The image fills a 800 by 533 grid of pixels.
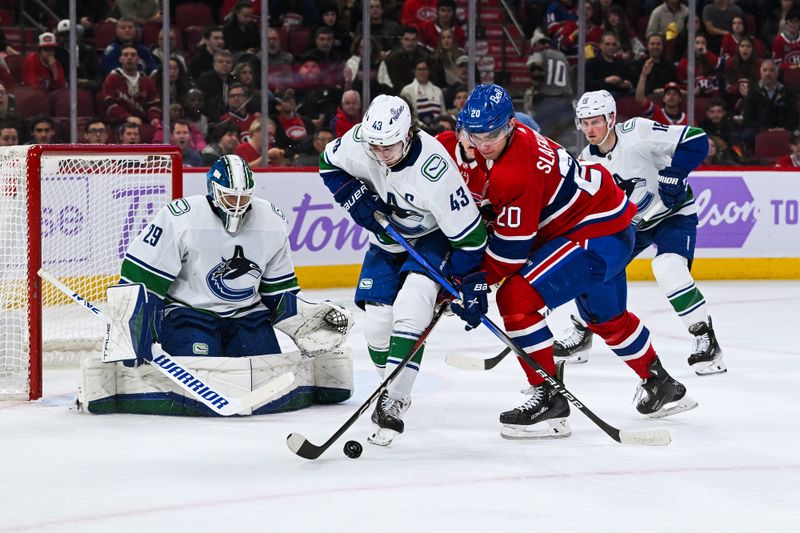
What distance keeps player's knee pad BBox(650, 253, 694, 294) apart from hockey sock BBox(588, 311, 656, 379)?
1.03m

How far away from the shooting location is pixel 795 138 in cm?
853

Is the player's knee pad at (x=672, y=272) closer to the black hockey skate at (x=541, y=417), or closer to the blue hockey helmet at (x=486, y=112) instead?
the black hockey skate at (x=541, y=417)

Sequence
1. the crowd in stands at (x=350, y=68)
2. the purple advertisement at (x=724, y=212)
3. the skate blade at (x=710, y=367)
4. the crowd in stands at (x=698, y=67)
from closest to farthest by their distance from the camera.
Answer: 1. the skate blade at (x=710, y=367)
2. the crowd in stands at (x=350, y=68)
3. the purple advertisement at (x=724, y=212)
4. the crowd in stands at (x=698, y=67)

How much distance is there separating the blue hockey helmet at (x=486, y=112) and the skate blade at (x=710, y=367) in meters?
1.82

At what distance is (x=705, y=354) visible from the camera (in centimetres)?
495

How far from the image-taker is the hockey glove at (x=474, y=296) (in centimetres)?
354

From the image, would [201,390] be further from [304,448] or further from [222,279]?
[304,448]

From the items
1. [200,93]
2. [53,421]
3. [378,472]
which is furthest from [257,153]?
[378,472]

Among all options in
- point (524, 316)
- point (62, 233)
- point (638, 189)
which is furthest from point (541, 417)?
point (62, 233)

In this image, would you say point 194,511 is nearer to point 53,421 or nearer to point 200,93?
point 53,421

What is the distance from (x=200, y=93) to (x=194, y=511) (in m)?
4.91

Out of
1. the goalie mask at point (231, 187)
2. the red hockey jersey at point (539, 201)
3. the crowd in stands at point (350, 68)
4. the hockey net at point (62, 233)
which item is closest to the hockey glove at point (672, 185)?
the red hockey jersey at point (539, 201)

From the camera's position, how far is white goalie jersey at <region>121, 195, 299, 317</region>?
4.05m

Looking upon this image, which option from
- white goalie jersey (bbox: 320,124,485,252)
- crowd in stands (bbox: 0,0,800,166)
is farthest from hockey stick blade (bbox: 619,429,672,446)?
crowd in stands (bbox: 0,0,800,166)
